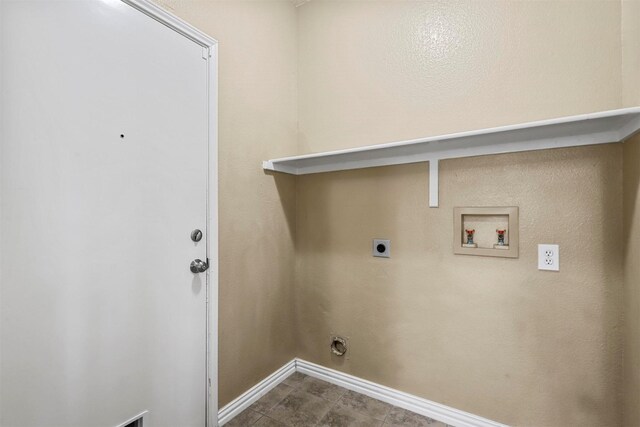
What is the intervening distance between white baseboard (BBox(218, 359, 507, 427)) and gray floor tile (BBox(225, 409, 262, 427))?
0.07 feet

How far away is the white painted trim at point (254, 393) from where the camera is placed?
5.16 feet

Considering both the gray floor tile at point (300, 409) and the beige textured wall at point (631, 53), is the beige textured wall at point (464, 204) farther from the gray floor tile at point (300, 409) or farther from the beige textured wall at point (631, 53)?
the gray floor tile at point (300, 409)

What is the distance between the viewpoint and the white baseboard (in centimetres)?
154

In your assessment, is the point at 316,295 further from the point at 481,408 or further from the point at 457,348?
the point at 481,408

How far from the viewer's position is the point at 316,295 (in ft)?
6.65

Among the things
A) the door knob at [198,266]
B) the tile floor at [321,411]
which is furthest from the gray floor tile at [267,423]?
the door knob at [198,266]

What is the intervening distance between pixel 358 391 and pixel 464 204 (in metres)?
1.31

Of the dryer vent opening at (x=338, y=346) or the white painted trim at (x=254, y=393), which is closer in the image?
the white painted trim at (x=254, y=393)

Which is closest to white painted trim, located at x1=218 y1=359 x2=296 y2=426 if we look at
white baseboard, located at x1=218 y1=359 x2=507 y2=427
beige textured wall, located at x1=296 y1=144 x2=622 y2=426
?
white baseboard, located at x1=218 y1=359 x2=507 y2=427

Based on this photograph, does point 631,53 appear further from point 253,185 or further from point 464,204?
point 253,185

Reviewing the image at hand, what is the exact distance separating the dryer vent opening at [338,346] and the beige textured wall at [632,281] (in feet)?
4.29

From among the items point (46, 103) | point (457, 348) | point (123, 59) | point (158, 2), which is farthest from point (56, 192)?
point (457, 348)

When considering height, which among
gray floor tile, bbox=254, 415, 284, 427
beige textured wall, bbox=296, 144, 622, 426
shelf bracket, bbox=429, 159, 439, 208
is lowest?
gray floor tile, bbox=254, 415, 284, 427

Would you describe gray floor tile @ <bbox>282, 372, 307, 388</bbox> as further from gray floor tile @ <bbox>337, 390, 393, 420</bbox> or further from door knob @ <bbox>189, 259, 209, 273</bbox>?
door knob @ <bbox>189, 259, 209, 273</bbox>
